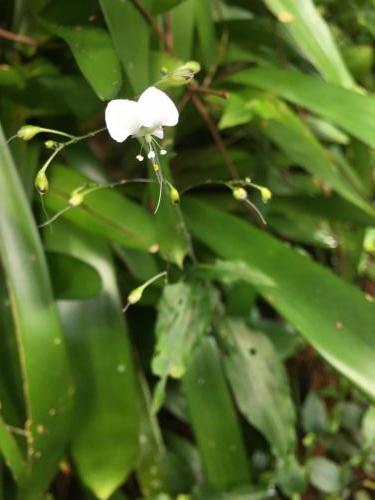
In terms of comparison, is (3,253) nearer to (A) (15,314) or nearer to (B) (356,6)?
(A) (15,314)

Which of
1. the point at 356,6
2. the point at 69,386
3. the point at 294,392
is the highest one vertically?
the point at 356,6

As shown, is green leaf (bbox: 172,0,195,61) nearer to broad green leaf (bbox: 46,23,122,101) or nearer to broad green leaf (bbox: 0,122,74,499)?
broad green leaf (bbox: 46,23,122,101)

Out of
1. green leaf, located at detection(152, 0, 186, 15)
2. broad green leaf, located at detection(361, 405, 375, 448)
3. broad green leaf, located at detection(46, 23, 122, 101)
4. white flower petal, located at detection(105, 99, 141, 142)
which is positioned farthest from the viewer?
broad green leaf, located at detection(361, 405, 375, 448)

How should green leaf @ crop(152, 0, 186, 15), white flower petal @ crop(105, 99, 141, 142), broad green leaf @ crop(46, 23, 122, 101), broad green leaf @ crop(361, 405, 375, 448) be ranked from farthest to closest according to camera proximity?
broad green leaf @ crop(361, 405, 375, 448), green leaf @ crop(152, 0, 186, 15), broad green leaf @ crop(46, 23, 122, 101), white flower petal @ crop(105, 99, 141, 142)

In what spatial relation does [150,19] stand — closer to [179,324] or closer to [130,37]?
[130,37]

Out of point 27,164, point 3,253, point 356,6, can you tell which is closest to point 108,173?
point 27,164

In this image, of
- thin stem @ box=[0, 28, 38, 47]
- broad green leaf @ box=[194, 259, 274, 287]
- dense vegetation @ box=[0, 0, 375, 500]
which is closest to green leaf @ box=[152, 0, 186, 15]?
dense vegetation @ box=[0, 0, 375, 500]
